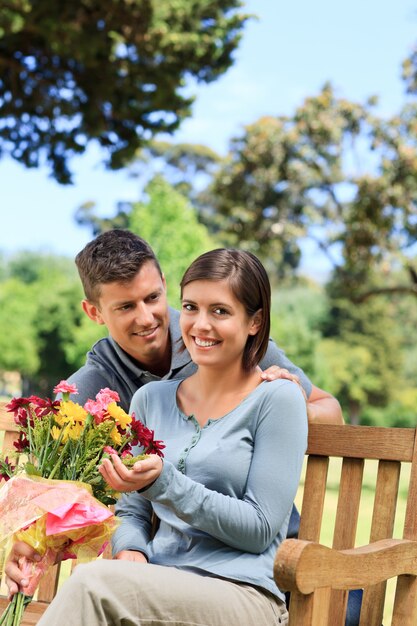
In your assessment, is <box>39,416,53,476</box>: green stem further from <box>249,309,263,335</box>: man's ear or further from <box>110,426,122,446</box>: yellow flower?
<box>249,309,263,335</box>: man's ear

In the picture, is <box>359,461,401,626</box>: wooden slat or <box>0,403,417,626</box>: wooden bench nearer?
<box>0,403,417,626</box>: wooden bench

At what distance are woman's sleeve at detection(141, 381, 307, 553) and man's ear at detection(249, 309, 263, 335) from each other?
176mm

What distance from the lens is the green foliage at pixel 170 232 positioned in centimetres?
2208

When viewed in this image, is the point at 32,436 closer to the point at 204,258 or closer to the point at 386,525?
the point at 204,258

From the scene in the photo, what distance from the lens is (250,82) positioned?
80438mm

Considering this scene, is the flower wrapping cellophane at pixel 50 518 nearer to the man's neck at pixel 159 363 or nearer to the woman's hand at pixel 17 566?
the woman's hand at pixel 17 566

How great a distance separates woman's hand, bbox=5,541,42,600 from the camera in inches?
87.2

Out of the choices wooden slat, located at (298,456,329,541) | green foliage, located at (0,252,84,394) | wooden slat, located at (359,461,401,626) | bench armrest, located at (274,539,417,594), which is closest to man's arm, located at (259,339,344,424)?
wooden slat, located at (298,456,329,541)

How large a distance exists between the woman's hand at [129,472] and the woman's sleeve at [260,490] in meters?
0.05

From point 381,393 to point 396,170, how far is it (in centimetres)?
2152

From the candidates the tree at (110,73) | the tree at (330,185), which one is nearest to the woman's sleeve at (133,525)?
the tree at (110,73)

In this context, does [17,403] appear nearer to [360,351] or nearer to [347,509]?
[347,509]

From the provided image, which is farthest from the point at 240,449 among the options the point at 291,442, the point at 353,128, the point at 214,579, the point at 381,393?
the point at 381,393

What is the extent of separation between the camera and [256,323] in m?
2.62
